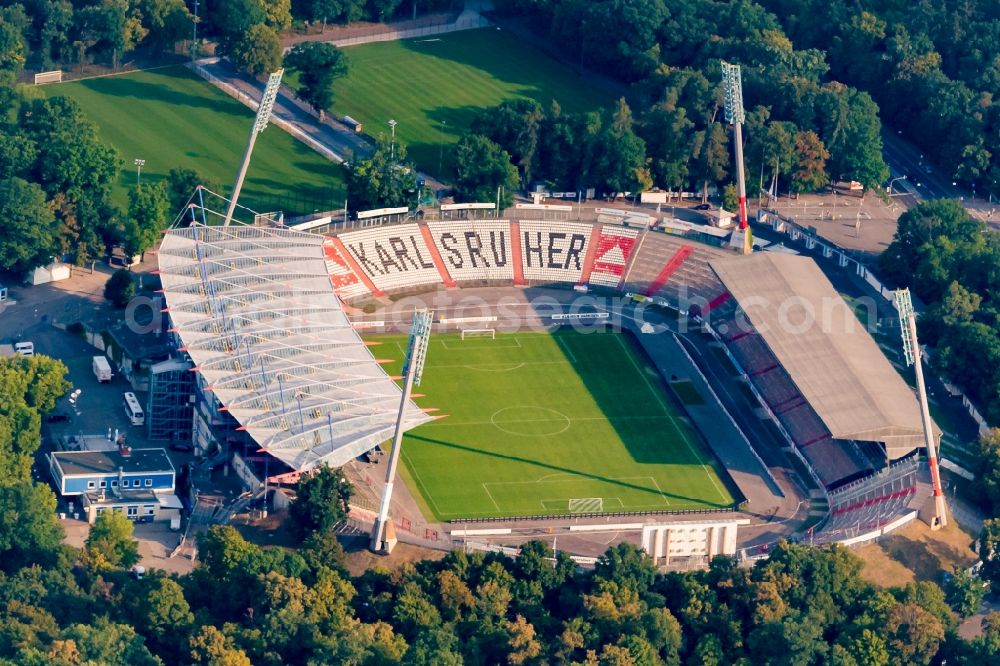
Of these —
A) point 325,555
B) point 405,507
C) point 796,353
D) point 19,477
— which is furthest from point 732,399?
point 19,477

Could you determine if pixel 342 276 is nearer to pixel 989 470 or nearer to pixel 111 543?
pixel 111 543

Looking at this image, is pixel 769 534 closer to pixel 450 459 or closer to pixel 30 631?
pixel 450 459

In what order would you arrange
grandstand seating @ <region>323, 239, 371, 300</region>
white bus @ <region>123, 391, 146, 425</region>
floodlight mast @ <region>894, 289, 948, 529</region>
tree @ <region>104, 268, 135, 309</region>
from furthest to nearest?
grandstand seating @ <region>323, 239, 371, 300</region> → tree @ <region>104, 268, 135, 309</region> → white bus @ <region>123, 391, 146, 425</region> → floodlight mast @ <region>894, 289, 948, 529</region>

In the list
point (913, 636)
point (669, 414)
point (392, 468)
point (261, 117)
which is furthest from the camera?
point (261, 117)

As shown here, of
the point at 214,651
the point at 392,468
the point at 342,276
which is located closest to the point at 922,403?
the point at 392,468

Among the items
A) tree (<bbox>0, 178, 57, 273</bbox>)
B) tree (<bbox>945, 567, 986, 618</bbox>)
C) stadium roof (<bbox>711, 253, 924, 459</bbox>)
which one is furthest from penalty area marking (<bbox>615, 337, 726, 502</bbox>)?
tree (<bbox>0, 178, 57, 273</bbox>)

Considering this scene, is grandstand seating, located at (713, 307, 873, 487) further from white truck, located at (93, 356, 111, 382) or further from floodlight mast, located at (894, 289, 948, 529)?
white truck, located at (93, 356, 111, 382)
